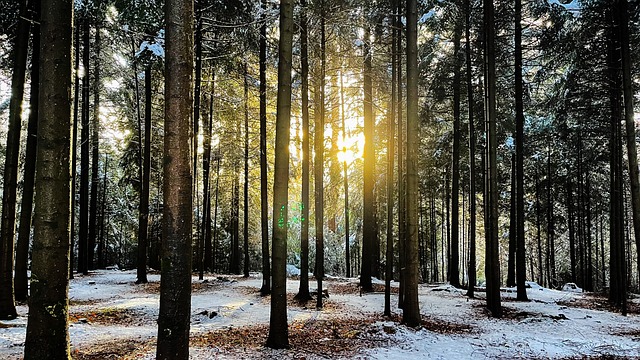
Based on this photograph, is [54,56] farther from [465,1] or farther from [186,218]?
[465,1]

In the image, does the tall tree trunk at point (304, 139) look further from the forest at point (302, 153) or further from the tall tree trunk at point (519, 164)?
the tall tree trunk at point (519, 164)

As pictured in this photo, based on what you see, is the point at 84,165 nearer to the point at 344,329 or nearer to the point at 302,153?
the point at 302,153

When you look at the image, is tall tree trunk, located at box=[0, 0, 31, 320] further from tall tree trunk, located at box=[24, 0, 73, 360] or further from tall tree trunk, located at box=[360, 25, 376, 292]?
tall tree trunk, located at box=[360, 25, 376, 292]

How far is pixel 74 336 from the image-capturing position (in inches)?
274

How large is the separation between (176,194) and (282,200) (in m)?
3.04

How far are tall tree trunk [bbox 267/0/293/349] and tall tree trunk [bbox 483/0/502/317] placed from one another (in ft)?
23.0

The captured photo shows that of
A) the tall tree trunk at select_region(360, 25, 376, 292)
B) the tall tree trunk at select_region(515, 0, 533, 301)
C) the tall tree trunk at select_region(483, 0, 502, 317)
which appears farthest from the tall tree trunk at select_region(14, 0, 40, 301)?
the tall tree trunk at select_region(515, 0, 533, 301)

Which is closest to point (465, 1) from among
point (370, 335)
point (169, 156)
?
point (370, 335)

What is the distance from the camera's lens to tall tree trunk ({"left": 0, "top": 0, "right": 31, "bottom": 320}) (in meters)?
7.48

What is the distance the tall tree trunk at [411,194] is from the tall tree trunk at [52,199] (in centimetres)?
691

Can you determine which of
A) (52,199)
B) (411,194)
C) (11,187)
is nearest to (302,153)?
(411,194)

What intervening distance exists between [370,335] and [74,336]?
5552mm

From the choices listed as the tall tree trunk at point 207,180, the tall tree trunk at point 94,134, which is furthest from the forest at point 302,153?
the tall tree trunk at point 207,180

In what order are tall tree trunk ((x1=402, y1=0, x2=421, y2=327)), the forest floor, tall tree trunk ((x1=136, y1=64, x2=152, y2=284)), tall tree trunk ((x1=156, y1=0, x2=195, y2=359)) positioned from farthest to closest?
tall tree trunk ((x1=136, y1=64, x2=152, y2=284))
tall tree trunk ((x1=402, y1=0, x2=421, y2=327))
the forest floor
tall tree trunk ((x1=156, y1=0, x2=195, y2=359))
